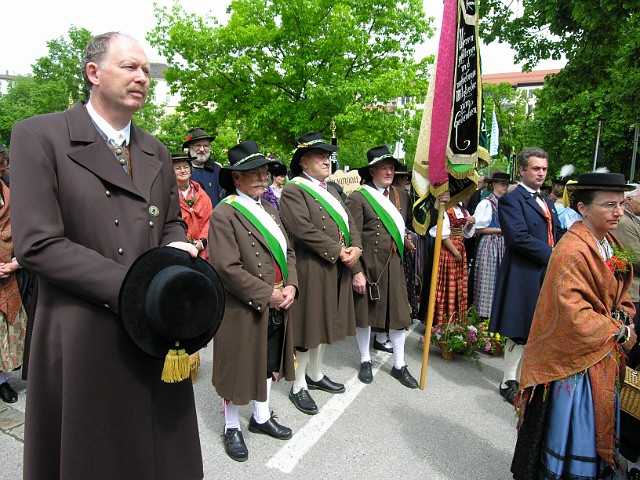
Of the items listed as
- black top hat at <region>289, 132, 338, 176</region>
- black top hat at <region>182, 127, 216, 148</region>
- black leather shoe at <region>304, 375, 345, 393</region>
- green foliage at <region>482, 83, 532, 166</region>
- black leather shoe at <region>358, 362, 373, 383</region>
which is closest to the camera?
black top hat at <region>289, 132, 338, 176</region>

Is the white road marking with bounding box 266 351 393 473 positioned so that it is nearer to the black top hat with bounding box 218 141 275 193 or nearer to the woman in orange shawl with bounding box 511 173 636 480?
the woman in orange shawl with bounding box 511 173 636 480

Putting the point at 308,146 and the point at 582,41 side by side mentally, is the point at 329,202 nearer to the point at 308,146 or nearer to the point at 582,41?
the point at 308,146

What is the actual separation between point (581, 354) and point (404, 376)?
8.24ft

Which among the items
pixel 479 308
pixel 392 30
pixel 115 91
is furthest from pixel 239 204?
pixel 392 30

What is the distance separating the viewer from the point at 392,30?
1792 centimetres

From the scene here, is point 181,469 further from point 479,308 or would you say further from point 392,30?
point 392,30

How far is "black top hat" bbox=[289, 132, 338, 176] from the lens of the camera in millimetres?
4387

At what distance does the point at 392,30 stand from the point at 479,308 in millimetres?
14477

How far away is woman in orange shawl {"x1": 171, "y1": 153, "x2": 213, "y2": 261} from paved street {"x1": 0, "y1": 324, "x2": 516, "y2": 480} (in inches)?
55.5

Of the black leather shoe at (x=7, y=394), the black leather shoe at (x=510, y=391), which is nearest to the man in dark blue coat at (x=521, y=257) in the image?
the black leather shoe at (x=510, y=391)

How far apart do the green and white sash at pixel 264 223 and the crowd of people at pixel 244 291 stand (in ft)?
0.04

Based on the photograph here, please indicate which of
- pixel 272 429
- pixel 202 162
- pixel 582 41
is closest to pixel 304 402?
pixel 272 429

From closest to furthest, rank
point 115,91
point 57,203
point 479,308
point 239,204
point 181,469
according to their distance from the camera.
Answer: point 57,203 → point 115,91 → point 181,469 → point 239,204 → point 479,308

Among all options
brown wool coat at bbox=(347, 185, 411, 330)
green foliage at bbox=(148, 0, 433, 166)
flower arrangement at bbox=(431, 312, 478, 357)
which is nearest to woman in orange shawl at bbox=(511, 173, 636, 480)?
brown wool coat at bbox=(347, 185, 411, 330)
